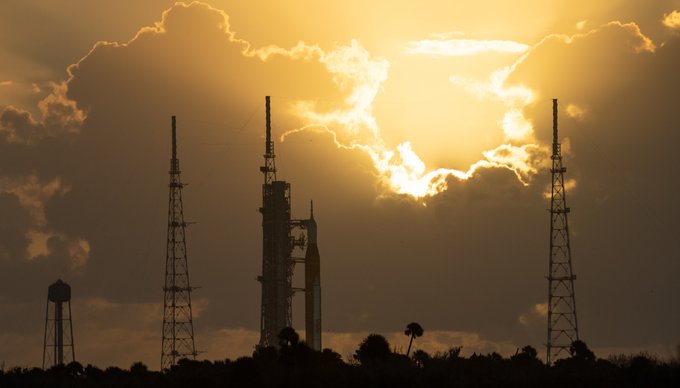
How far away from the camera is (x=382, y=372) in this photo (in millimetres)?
143750

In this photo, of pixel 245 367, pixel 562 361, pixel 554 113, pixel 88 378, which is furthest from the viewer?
pixel 554 113

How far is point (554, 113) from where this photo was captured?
191 metres

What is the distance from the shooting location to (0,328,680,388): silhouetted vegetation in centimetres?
13988

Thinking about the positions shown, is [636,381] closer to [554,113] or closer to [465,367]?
[465,367]

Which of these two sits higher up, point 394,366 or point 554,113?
point 554,113

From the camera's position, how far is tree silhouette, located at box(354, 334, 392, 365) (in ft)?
533

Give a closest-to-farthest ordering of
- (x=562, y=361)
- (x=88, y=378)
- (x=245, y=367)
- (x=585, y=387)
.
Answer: (x=585, y=387)
(x=245, y=367)
(x=562, y=361)
(x=88, y=378)

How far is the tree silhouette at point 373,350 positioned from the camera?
533ft

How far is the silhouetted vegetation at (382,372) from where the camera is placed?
139875 mm

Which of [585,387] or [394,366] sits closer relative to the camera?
[585,387]

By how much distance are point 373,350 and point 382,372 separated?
20628mm

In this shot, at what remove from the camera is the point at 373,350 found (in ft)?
539

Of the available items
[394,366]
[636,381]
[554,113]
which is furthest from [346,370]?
[554,113]

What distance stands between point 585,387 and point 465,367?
18.4m
